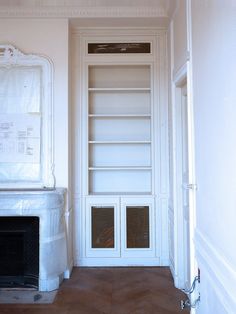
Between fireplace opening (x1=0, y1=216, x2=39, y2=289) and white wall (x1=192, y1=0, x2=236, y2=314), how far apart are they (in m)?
1.92

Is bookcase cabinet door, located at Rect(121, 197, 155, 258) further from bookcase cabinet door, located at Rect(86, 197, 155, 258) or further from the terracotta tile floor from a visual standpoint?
the terracotta tile floor

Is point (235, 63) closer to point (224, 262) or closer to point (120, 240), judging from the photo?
point (224, 262)

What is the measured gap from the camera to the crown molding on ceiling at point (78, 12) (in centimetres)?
371

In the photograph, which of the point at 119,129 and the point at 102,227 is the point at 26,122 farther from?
the point at 102,227

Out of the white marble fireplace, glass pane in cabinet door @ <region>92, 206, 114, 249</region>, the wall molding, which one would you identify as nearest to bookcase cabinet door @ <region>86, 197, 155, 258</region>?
glass pane in cabinet door @ <region>92, 206, 114, 249</region>

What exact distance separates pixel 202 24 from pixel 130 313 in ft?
8.20

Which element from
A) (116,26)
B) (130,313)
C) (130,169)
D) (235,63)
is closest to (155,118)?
(130,169)

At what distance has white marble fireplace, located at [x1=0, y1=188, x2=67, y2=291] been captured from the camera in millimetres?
3324

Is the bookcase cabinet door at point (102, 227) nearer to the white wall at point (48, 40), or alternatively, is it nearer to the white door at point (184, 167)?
the white door at point (184, 167)

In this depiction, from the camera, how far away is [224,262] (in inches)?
62.9

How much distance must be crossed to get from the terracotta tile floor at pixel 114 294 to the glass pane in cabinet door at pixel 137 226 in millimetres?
319

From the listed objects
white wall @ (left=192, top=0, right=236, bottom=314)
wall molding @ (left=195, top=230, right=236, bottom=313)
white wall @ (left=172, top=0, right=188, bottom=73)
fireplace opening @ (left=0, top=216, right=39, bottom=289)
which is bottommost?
fireplace opening @ (left=0, top=216, right=39, bottom=289)

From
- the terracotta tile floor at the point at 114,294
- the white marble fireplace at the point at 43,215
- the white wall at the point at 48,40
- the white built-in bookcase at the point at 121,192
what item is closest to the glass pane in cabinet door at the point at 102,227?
the white built-in bookcase at the point at 121,192

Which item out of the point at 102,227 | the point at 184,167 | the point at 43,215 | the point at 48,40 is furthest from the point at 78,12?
the point at 102,227
